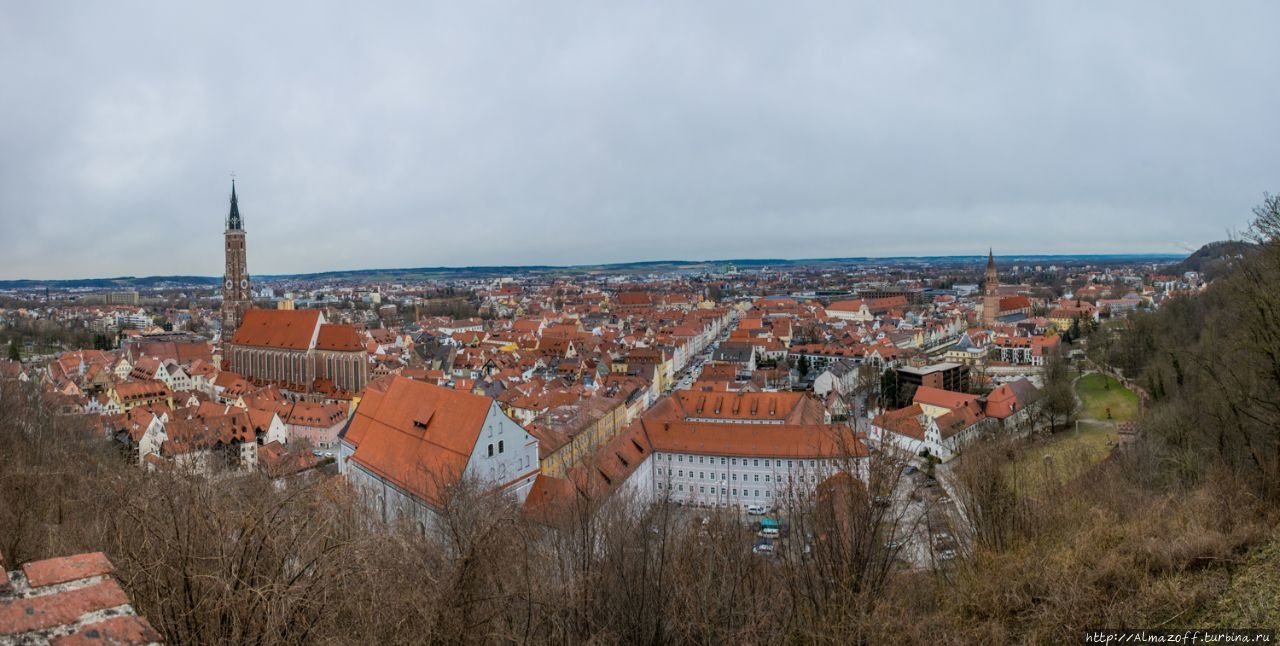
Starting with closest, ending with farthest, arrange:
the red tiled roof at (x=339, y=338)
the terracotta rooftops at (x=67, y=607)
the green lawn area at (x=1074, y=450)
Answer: the terracotta rooftops at (x=67, y=607), the green lawn area at (x=1074, y=450), the red tiled roof at (x=339, y=338)

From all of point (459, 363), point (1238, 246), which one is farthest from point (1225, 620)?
point (459, 363)

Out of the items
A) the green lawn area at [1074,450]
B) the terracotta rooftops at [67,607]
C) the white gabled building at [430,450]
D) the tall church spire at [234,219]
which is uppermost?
the tall church spire at [234,219]

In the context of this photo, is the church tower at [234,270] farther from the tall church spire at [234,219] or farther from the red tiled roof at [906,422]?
the red tiled roof at [906,422]

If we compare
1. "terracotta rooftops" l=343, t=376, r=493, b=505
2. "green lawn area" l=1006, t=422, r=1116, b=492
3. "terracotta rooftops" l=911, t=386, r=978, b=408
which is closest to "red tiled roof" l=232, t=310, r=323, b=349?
"terracotta rooftops" l=343, t=376, r=493, b=505

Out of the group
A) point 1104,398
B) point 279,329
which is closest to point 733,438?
point 1104,398

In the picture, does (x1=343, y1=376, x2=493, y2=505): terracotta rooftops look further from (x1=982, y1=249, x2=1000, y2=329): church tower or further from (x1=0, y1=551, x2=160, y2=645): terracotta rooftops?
(x1=982, y1=249, x2=1000, y2=329): church tower

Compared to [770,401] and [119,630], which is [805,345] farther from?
[119,630]

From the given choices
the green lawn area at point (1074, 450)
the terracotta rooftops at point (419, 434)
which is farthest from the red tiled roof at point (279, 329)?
the green lawn area at point (1074, 450)
